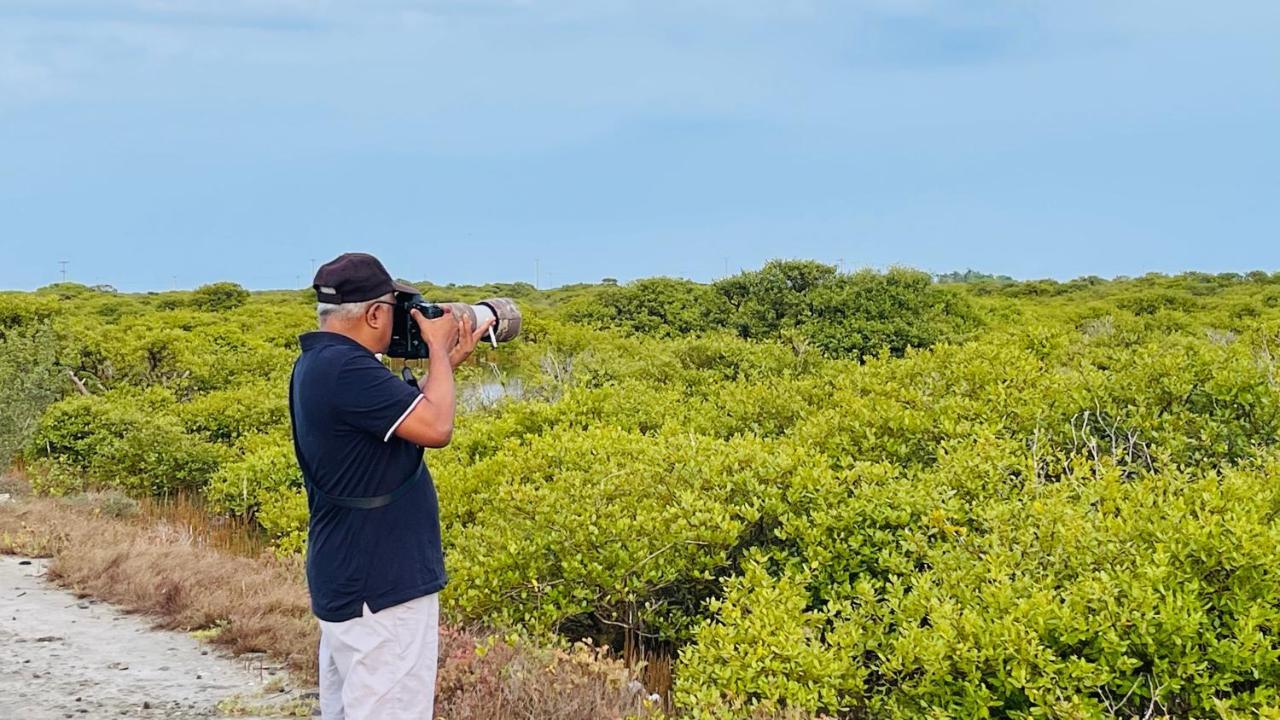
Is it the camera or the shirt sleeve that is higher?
the camera

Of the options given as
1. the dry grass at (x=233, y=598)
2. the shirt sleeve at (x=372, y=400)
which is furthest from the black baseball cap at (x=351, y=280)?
the dry grass at (x=233, y=598)

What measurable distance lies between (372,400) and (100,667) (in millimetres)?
3989

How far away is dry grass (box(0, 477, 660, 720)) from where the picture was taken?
4.88m

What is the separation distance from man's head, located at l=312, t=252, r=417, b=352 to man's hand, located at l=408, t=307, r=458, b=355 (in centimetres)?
12

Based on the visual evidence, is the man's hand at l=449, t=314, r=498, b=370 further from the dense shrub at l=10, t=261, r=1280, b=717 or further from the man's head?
the dense shrub at l=10, t=261, r=1280, b=717

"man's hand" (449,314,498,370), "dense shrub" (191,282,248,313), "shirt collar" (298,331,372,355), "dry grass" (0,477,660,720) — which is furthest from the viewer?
"dense shrub" (191,282,248,313)

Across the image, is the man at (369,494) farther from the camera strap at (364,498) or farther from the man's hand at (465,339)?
the man's hand at (465,339)

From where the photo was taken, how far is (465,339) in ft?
12.9

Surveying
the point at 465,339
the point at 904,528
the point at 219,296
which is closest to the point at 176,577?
the point at 465,339

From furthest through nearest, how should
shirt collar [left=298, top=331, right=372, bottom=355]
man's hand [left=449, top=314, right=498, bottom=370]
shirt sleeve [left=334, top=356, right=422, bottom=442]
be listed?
1. man's hand [left=449, top=314, right=498, bottom=370]
2. shirt collar [left=298, top=331, right=372, bottom=355]
3. shirt sleeve [left=334, top=356, right=422, bottom=442]

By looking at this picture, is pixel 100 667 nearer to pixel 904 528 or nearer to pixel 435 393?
pixel 435 393

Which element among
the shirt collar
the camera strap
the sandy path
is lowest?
the sandy path

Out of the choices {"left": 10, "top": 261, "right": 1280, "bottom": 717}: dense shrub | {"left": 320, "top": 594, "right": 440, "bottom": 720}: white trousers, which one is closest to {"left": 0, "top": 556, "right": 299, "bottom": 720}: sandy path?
{"left": 10, "top": 261, "right": 1280, "bottom": 717}: dense shrub

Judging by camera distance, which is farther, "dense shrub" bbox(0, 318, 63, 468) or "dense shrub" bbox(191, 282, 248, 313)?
"dense shrub" bbox(191, 282, 248, 313)
